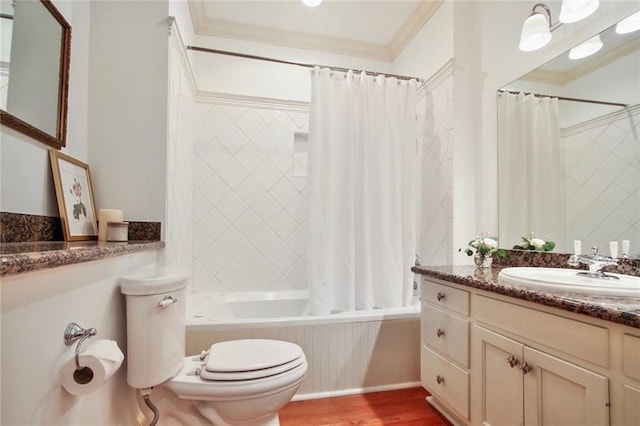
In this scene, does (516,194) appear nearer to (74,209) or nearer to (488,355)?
(488,355)

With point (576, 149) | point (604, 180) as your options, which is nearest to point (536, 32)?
point (576, 149)

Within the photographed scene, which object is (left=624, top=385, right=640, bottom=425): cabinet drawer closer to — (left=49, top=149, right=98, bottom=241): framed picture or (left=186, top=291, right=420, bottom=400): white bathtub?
(left=186, top=291, right=420, bottom=400): white bathtub

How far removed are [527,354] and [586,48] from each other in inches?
56.3

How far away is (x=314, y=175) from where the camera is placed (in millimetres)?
1937

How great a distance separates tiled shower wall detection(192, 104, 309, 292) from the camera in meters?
2.38

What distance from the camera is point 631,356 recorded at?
2.47ft

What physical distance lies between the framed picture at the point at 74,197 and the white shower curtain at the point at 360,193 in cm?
115

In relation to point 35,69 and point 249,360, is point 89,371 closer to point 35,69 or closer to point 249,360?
point 249,360

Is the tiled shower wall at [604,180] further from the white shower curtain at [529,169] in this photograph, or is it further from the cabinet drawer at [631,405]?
the cabinet drawer at [631,405]

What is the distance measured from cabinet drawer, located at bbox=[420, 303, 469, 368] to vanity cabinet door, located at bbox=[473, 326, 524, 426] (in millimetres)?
68

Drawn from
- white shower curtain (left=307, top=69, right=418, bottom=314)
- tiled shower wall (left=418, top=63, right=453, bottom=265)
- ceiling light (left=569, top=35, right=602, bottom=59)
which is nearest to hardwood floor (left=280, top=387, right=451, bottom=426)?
white shower curtain (left=307, top=69, right=418, bottom=314)

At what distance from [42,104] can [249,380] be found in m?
1.30

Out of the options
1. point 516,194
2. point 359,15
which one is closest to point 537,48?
point 516,194

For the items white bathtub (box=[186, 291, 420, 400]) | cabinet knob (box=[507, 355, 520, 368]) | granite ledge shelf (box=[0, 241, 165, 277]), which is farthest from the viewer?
white bathtub (box=[186, 291, 420, 400])
